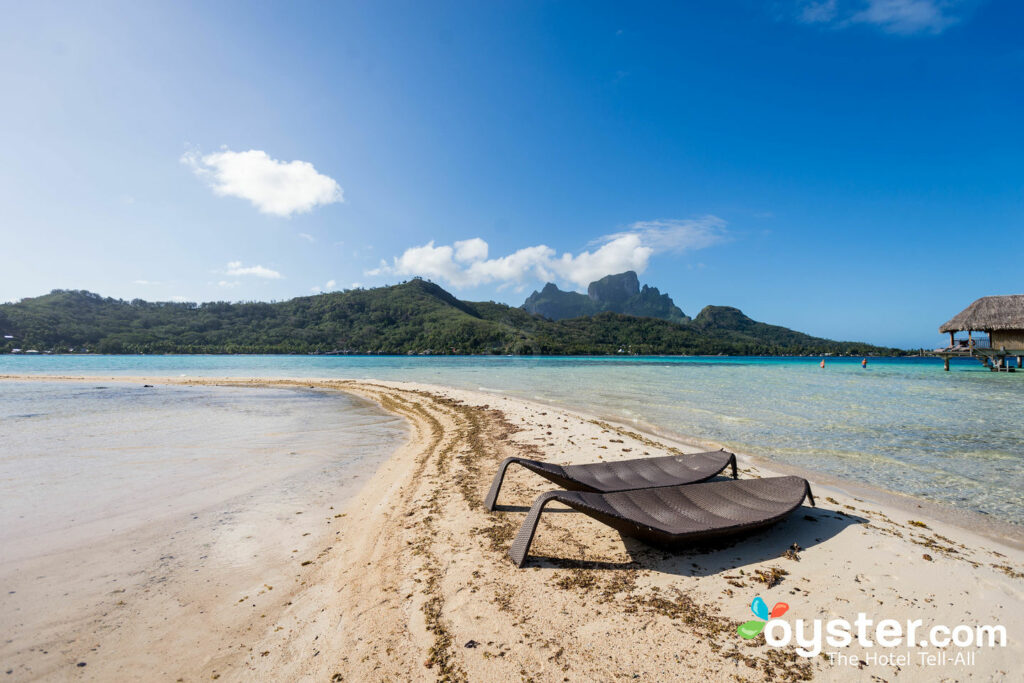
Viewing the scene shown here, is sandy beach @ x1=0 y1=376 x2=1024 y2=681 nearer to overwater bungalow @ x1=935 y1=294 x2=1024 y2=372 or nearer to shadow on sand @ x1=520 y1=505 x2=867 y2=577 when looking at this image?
shadow on sand @ x1=520 y1=505 x2=867 y2=577

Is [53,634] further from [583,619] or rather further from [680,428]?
[680,428]

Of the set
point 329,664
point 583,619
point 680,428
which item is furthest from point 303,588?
point 680,428

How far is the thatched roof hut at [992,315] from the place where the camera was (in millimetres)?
32688

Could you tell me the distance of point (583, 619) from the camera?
3.19m

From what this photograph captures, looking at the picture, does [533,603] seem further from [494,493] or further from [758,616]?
[494,493]

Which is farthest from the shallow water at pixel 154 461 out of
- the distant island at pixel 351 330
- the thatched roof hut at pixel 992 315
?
the distant island at pixel 351 330

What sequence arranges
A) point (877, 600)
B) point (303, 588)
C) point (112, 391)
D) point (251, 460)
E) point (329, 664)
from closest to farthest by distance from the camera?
1. point (329, 664)
2. point (877, 600)
3. point (303, 588)
4. point (251, 460)
5. point (112, 391)

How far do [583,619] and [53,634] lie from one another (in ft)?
13.9

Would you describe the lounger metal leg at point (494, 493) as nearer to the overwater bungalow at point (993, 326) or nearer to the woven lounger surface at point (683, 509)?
the woven lounger surface at point (683, 509)

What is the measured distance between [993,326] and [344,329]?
109066 mm

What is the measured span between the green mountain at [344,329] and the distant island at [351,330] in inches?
9.7

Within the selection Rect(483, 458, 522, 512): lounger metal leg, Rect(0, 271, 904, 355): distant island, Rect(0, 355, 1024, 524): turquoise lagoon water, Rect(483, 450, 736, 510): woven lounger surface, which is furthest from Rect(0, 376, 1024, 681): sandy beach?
Rect(0, 271, 904, 355): distant island

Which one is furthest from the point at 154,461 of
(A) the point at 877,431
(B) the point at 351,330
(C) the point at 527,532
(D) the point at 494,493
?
(B) the point at 351,330

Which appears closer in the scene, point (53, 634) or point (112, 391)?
point (53, 634)
